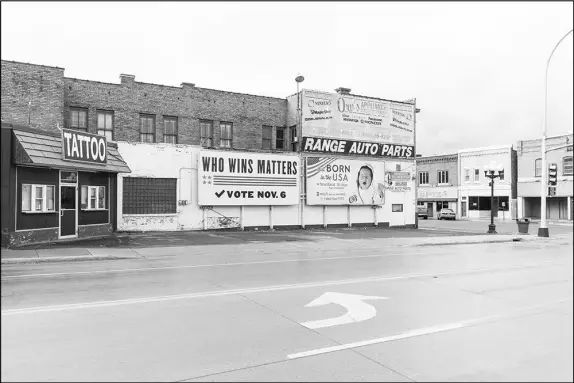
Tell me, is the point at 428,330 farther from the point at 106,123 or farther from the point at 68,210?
the point at 106,123

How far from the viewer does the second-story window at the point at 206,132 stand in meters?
28.7

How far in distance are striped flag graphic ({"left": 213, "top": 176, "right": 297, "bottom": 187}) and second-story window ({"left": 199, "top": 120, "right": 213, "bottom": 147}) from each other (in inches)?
171

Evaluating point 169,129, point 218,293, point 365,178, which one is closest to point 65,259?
point 218,293

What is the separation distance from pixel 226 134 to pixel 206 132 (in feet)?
4.40

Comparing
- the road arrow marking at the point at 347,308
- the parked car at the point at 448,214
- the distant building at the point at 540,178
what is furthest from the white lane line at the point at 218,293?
the distant building at the point at 540,178

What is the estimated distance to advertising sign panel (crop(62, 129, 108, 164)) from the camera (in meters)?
17.1

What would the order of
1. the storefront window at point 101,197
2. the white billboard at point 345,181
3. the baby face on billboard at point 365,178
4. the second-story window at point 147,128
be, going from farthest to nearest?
the baby face on billboard at point 365,178 < the white billboard at point 345,181 < the second-story window at point 147,128 < the storefront window at point 101,197

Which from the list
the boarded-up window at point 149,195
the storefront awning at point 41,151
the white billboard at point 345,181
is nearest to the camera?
the storefront awning at point 41,151

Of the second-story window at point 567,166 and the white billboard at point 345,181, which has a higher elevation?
the second-story window at point 567,166

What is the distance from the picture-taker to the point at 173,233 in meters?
23.0

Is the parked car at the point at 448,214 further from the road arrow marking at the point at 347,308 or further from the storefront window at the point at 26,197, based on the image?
the road arrow marking at the point at 347,308

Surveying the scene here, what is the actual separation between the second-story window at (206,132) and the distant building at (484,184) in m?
38.9

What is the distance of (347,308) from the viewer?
743 centimetres

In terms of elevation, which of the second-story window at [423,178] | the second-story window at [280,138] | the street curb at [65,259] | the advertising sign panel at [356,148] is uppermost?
the second-story window at [280,138]
